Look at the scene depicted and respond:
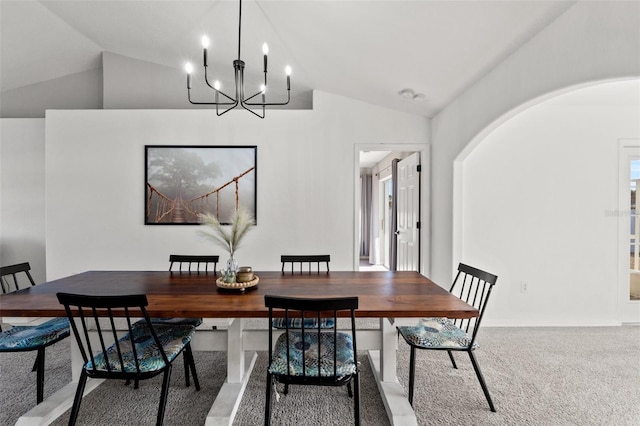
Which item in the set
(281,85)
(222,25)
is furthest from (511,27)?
(281,85)

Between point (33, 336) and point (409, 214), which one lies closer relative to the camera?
point (33, 336)

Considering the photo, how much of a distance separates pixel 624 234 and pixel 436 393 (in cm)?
291

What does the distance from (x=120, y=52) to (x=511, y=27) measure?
4.32 meters

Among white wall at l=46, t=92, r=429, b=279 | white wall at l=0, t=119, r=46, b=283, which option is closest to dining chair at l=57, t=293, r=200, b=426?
white wall at l=46, t=92, r=429, b=279

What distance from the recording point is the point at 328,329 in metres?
2.24

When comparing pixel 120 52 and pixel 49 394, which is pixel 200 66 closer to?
pixel 120 52

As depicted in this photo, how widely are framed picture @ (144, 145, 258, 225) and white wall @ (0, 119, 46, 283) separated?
1748 mm

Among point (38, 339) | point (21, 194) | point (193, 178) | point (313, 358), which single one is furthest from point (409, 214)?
point (21, 194)

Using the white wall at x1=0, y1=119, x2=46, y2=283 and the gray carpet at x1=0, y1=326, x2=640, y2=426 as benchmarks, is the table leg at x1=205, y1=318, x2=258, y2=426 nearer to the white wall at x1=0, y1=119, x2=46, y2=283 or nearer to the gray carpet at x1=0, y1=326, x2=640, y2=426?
the gray carpet at x1=0, y1=326, x2=640, y2=426

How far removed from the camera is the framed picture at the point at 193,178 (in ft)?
12.6

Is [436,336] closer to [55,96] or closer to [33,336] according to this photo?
[33,336]

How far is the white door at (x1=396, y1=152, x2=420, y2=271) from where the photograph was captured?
3904 millimetres

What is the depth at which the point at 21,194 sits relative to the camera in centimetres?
424

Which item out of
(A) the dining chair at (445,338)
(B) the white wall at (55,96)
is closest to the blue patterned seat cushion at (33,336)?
(A) the dining chair at (445,338)
